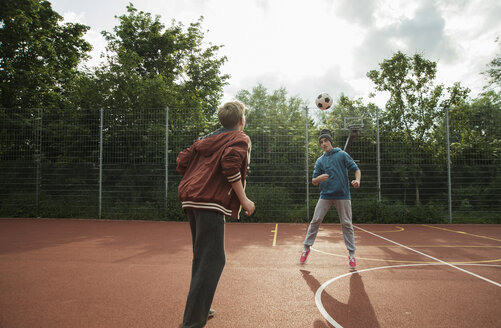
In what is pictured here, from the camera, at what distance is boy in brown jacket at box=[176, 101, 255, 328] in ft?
6.26

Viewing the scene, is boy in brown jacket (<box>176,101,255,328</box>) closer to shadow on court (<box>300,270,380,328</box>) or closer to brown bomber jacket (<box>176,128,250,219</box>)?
brown bomber jacket (<box>176,128,250,219</box>)

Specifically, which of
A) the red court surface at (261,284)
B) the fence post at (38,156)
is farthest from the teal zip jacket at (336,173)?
the fence post at (38,156)

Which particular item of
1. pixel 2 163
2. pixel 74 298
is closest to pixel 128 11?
pixel 2 163

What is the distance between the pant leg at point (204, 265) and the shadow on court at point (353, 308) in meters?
0.99

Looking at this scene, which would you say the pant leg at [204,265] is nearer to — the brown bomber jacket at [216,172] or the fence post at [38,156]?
the brown bomber jacket at [216,172]

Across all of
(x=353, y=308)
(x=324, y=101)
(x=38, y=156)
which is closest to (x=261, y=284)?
(x=353, y=308)

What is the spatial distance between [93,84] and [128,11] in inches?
439

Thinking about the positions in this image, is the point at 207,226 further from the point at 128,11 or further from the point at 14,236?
the point at 128,11

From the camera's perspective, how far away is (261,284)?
134 inches

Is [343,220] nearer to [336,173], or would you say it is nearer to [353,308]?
[336,173]

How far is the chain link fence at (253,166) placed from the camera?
9.38 metres

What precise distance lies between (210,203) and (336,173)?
110 inches

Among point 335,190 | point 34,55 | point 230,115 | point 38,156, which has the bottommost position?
point 335,190

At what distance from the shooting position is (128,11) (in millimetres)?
20625
